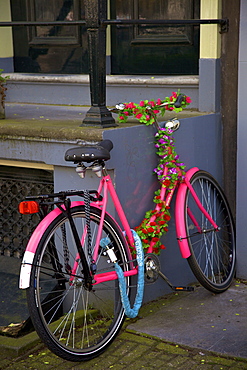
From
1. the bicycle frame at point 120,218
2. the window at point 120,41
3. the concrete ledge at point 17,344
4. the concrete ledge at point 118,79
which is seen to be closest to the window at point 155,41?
the window at point 120,41

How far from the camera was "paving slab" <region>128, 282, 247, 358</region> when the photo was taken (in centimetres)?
405

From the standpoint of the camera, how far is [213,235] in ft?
17.9

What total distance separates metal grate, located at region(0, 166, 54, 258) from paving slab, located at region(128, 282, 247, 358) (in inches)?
51.1

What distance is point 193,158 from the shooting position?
513cm

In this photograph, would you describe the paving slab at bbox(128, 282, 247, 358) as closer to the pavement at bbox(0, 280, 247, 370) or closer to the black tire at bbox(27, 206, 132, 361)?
the pavement at bbox(0, 280, 247, 370)

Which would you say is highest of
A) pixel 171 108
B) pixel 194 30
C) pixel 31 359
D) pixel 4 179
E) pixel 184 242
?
pixel 194 30

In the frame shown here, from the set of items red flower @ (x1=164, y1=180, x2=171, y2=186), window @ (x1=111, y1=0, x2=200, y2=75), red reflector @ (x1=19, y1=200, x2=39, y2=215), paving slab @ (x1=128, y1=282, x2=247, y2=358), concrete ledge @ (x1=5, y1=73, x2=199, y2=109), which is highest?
window @ (x1=111, y1=0, x2=200, y2=75)

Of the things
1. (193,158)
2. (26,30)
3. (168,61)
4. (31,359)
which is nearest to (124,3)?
(168,61)

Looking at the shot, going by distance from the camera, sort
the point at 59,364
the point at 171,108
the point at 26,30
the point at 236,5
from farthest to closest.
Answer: the point at 26,30 → the point at 236,5 → the point at 171,108 → the point at 59,364

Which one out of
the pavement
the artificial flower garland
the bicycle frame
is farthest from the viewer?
the artificial flower garland

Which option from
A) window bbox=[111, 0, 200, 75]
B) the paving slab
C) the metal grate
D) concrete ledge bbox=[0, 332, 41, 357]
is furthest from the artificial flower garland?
window bbox=[111, 0, 200, 75]

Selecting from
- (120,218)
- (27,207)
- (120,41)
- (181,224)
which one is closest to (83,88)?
(120,41)

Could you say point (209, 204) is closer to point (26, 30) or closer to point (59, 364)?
point (59, 364)

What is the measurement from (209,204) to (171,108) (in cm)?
118
